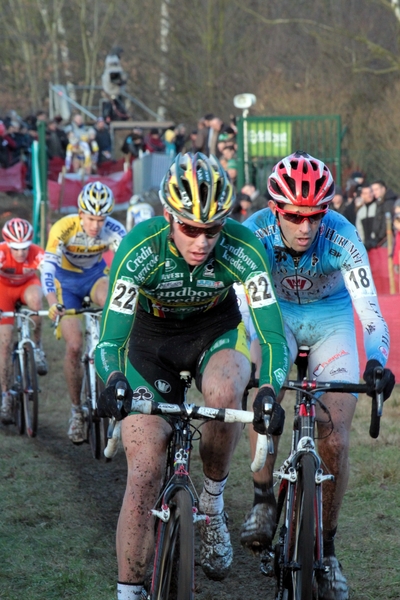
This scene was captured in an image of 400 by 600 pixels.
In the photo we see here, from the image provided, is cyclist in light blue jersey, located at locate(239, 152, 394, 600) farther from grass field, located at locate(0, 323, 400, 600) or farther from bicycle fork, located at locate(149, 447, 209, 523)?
bicycle fork, located at locate(149, 447, 209, 523)

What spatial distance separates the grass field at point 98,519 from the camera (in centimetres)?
525

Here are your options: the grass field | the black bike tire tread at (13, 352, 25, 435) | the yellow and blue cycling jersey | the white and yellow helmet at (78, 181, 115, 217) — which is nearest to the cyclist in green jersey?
the grass field

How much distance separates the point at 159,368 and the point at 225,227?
0.82 metres

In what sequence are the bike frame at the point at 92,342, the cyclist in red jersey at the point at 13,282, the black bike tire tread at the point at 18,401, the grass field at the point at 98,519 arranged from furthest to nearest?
the cyclist in red jersey at the point at 13,282 → the black bike tire tread at the point at 18,401 → the bike frame at the point at 92,342 → the grass field at the point at 98,519

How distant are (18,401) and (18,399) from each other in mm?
22

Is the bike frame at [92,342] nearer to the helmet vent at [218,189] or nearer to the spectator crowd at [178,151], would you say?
the helmet vent at [218,189]

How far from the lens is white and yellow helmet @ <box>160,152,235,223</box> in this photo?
4.23 metres

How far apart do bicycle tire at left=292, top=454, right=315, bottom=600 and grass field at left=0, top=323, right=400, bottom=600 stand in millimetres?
961

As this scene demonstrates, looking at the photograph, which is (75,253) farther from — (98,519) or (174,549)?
(174,549)

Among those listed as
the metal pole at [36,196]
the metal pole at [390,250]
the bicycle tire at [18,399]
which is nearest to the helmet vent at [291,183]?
the bicycle tire at [18,399]

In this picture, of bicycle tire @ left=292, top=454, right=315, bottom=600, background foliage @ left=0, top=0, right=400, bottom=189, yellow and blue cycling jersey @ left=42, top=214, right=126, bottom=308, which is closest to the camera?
bicycle tire @ left=292, top=454, right=315, bottom=600

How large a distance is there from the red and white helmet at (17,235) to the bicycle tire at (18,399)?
1227 mm

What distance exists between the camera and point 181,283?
4.51 meters

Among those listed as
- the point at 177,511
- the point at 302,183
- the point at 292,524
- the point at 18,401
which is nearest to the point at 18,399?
the point at 18,401
